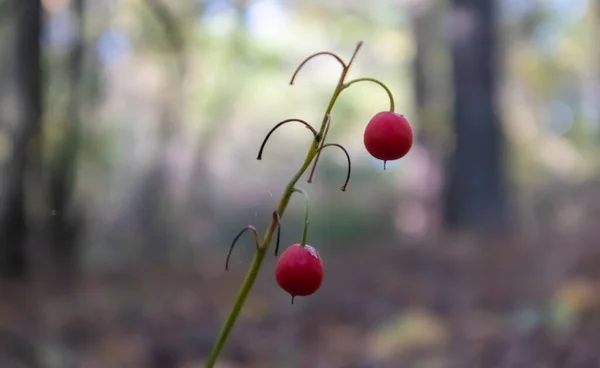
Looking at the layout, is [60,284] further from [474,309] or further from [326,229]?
[326,229]

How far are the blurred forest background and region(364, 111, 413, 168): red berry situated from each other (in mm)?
580

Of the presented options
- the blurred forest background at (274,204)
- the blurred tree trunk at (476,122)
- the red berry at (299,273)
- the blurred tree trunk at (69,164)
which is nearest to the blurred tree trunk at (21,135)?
the blurred forest background at (274,204)

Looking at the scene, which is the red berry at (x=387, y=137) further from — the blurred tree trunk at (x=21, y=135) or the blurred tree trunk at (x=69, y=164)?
the blurred tree trunk at (x=21, y=135)

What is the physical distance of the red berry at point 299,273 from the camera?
1.01 m

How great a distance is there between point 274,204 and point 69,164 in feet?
15.0

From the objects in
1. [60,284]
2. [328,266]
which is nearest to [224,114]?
[328,266]

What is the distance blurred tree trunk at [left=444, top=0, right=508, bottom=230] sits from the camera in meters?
7.17

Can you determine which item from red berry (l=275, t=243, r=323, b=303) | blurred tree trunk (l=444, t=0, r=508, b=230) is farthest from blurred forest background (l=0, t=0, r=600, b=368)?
red berry (l=275, t=243, r=323, b=303)

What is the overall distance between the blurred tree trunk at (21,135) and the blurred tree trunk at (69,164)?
1.07 feet

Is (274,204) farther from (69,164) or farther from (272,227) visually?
(69,164)

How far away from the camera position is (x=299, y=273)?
101cm

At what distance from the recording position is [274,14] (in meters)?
11.4

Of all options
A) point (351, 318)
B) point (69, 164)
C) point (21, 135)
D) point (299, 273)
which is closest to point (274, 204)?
point (299, 273)

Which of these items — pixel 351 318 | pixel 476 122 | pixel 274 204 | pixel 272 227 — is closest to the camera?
pixel 272 227
